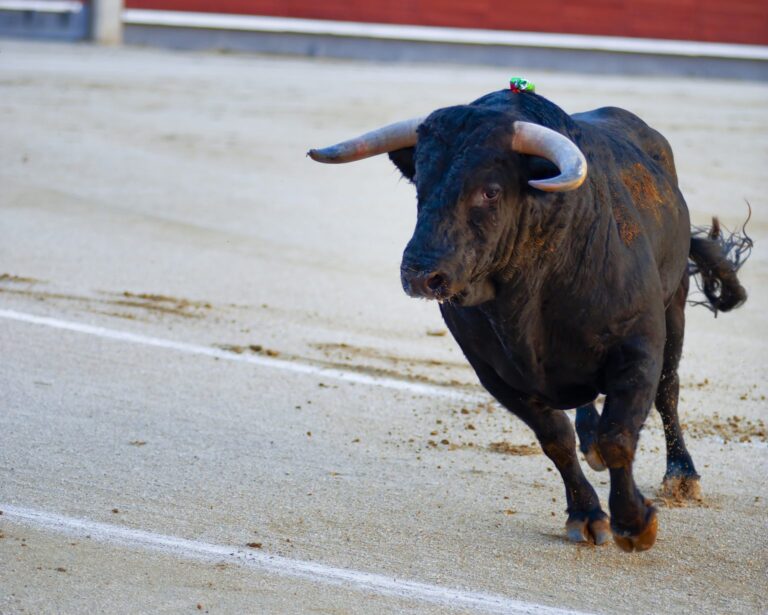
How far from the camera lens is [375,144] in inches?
130

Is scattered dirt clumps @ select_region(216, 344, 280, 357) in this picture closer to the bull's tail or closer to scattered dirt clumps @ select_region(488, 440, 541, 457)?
scattered dirt clumps @ select_region(488, 440, 541, 457)

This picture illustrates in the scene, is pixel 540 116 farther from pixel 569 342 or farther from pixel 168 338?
pixel 168 338

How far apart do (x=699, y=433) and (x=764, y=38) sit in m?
16.0

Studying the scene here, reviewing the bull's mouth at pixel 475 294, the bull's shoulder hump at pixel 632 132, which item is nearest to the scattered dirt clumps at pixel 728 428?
the bull's shoulder hump at pixel 632 132

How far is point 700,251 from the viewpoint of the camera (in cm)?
455

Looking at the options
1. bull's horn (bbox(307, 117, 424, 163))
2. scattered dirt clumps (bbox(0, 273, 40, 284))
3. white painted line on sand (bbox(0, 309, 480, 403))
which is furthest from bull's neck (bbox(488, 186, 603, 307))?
scattered dirt clumps (bbox(0, 273, 40, 284))

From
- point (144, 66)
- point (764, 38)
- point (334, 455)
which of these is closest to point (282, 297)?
point (334, 455)

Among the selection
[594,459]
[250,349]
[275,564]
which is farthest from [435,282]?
[250,349]

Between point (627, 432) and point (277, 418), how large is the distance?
1.74m

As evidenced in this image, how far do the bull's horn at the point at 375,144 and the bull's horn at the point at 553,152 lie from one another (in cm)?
32

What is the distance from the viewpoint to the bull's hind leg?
404 cm

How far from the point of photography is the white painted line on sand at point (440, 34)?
18.2 m

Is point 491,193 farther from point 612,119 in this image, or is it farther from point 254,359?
point 254,359

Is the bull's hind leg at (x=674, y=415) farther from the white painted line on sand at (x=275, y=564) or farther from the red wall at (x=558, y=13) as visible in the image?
the red wall at (x=558, y=13)
